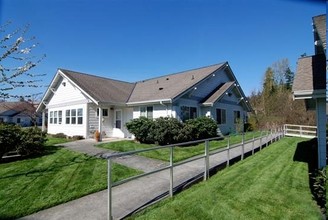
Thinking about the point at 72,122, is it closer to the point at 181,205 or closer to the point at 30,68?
the point at 30,68

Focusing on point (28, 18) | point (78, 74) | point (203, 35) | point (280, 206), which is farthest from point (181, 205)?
point (78, 74)

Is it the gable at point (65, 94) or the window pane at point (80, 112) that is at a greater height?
the gable at point (65, 94)

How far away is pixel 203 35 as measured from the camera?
13203 mm

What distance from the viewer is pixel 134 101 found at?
1783cm

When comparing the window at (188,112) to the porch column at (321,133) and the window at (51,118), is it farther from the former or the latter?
the window at (51,118)

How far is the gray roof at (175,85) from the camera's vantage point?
16.1 m

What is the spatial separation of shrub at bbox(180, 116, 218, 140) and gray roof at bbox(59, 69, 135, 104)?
Result: 629 cm

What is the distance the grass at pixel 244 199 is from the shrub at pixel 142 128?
7.68 m

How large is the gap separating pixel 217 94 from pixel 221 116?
2.16m

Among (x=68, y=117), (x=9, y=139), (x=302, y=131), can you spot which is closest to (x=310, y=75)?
(x=9, y=139)

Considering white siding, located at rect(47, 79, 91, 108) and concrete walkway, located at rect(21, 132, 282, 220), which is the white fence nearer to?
concrete walkway, located at rect(21, 132, 282, 220)

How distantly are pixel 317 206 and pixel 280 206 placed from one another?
0.79 m

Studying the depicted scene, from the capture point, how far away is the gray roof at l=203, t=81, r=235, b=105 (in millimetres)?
17447

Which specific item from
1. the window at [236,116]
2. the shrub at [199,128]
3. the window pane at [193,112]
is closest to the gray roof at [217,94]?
the window pane at [193,112]
